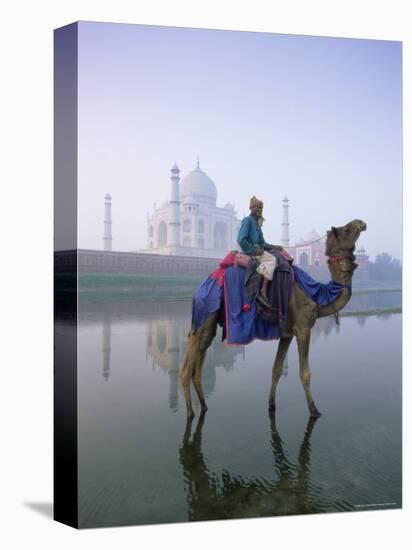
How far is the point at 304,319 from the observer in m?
7.30

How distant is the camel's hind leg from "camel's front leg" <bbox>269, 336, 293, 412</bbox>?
2.69 ft

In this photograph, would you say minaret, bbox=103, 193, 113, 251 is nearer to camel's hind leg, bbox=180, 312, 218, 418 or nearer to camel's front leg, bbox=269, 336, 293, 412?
camel's hind leg, bbox=180, 312, 218, 418

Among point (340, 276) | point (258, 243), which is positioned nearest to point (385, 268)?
point (340, 276)

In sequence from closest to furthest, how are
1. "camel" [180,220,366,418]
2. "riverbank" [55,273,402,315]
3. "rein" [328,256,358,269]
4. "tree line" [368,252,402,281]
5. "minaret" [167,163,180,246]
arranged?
"riverbank" [55,273,402,315] < "minaret" [167,163,180,246] < "camel" [180,220,366,418] < "rein" [328,256,358,269] < "tree line" [368,252,402,281]

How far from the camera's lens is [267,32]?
7.25 metres

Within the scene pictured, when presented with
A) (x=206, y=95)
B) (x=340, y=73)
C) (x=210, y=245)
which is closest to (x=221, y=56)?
(x=206, y=95)

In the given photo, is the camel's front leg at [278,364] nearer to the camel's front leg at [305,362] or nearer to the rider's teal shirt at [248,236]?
the camel's front leg at [305,362]

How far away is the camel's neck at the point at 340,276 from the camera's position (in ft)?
24.0

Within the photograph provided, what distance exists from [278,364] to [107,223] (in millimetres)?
2573

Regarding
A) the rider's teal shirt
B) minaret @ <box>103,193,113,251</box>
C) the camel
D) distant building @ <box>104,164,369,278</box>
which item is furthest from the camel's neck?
minaret @ <box>103,193,113,251</box>

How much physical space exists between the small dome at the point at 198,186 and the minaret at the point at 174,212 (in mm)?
68

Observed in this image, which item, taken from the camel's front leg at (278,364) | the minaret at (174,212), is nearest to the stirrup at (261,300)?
the camel's front leg at (278,364)

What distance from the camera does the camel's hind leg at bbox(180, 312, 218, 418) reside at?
7.07m

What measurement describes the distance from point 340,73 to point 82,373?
15.0 feet
